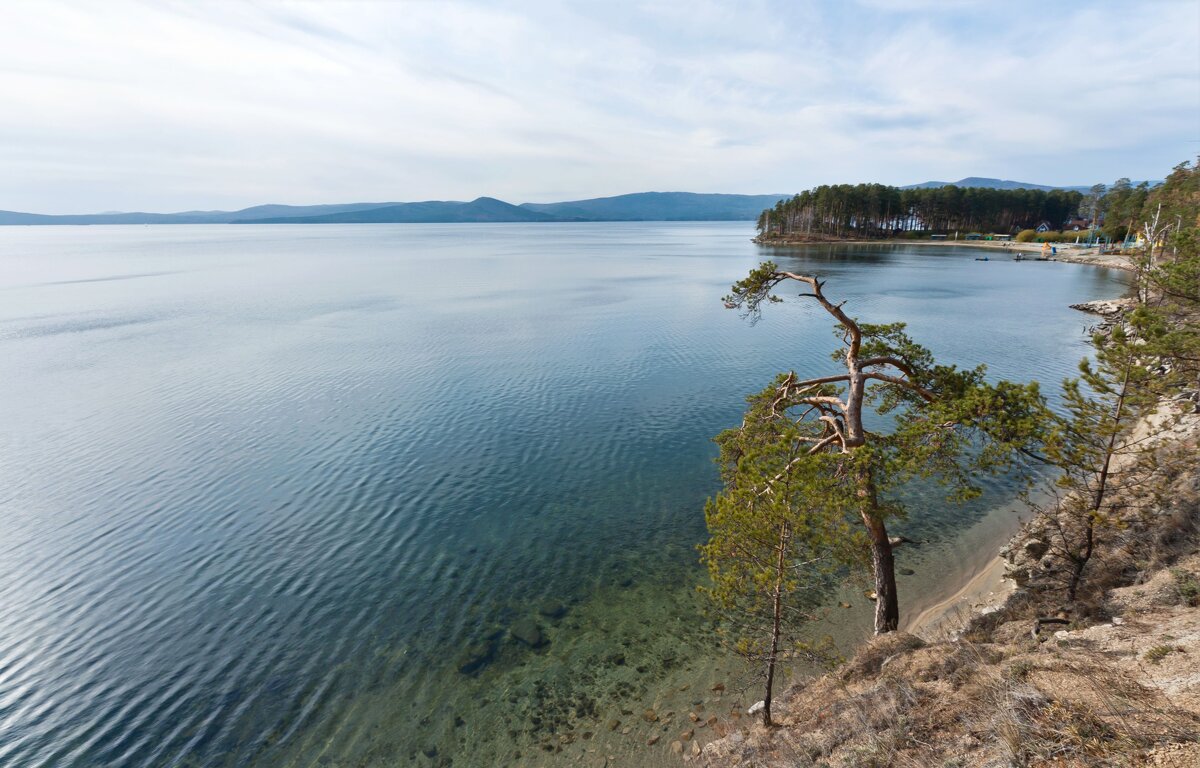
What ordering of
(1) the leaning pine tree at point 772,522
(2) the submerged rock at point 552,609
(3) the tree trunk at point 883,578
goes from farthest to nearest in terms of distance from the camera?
(2) the submerged rock at point 552,609, (3) the tree trunk at point 883,578, (1) the leaning pine tree at point 772,522

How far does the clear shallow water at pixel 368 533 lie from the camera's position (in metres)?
17.6

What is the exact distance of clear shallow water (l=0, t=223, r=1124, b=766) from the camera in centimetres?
1758

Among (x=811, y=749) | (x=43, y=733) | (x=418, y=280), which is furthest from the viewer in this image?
(x=418, y=280)

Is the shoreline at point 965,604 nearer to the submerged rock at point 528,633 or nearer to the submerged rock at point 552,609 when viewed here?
the submerged rock at point 552,609

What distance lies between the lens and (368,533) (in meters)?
27.4

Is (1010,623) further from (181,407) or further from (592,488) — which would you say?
(181,407)

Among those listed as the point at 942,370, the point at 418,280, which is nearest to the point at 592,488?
the point at 942,370

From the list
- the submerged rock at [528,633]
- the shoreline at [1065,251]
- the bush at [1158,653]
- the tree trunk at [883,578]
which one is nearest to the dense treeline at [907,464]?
the tree trunk at [883,578]

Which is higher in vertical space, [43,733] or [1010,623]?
[1010,623]

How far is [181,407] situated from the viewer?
44281 millimetres

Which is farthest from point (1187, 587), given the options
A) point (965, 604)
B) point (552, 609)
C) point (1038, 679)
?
point (552, 609)

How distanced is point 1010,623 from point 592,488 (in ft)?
65.9

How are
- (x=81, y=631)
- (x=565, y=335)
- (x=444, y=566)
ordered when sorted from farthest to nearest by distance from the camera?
1. (x=565, y=335)
2. (x=444, y=566)
3. (x=81, y=631)

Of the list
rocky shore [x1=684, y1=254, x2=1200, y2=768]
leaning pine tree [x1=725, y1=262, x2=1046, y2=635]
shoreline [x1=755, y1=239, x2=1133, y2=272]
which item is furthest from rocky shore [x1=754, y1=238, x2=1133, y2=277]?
leaning pine tree [x1=725, y1=262, x2=1046, y2=635]
